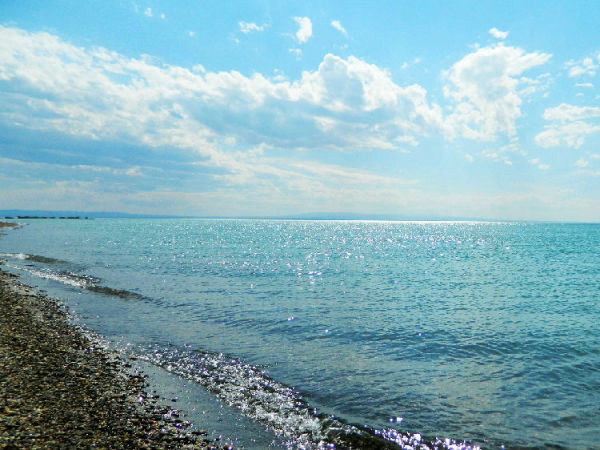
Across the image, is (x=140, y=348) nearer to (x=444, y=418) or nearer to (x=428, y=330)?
(x=444, y=418)

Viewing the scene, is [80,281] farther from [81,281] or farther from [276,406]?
[276,406]

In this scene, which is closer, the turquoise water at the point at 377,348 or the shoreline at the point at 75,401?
the shoreline at the point at 75,401

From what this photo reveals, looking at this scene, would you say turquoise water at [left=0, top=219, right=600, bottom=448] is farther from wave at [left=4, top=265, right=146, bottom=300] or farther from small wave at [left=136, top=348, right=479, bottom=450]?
wave at [left=4, top=265, right=146, bottom=300]

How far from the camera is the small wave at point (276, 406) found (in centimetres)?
1152

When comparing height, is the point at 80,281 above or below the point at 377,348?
below

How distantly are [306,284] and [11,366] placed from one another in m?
32.3

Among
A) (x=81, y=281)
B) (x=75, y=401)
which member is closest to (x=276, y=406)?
(x=75, y=401)

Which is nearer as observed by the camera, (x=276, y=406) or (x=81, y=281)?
(x=276, y=406)

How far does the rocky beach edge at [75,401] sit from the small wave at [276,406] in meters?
2.26

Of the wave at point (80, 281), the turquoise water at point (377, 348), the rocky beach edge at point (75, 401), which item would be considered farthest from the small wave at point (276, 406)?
the wave at point (80, 281)

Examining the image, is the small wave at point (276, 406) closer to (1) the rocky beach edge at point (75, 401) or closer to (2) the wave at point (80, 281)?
(1) the rocky beach edge at point (75, 401)

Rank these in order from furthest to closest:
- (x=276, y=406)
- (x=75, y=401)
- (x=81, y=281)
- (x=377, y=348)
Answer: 1. (x=81, y=281)
2. (x=377, y=348)
3. (x=276, y=406)
4. (x=75, y=401)

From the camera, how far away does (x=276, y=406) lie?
44.9ft

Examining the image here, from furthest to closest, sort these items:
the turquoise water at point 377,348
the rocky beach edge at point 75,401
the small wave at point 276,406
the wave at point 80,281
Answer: the wave at point 80,281 → the turquoise water at point 377,348 → the small wave at point 276,406 → the rocky beach edge at point 75,401
